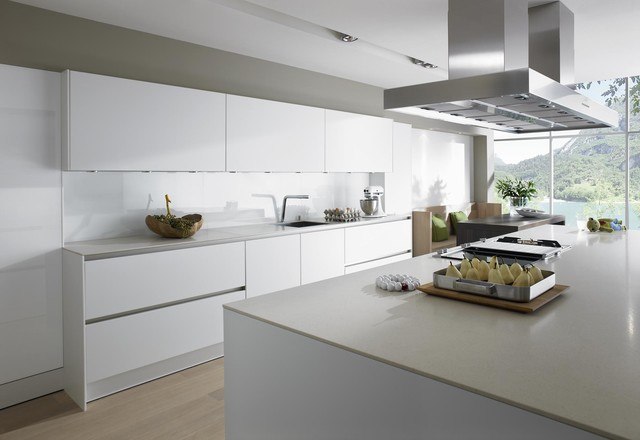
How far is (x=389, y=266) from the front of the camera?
2.71 metres

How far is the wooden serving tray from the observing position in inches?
69.1

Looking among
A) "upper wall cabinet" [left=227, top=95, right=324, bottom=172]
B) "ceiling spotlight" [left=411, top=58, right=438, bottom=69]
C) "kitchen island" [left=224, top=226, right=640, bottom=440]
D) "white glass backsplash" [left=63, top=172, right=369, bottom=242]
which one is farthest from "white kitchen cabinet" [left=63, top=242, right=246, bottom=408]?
"ceiling spotlight" [left=411, top=58, right=438, bottom=69]

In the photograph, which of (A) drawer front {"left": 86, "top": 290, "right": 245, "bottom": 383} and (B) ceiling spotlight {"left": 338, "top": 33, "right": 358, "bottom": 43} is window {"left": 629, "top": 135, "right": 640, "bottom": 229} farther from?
(A) drawer front {"left": 86, "top": 290, "right": 245, "bottom": 383}

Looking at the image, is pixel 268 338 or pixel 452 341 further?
pixel 268 338

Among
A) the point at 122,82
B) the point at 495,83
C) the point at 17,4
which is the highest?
the point at 17,4

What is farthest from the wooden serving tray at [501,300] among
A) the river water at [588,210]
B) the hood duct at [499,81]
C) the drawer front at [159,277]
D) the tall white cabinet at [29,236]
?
the river water at [588,210]

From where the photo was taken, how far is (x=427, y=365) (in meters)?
1.29

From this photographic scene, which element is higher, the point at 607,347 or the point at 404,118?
the point at 404,118

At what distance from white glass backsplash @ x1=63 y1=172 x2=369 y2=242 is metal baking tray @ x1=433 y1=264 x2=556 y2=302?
2599mm

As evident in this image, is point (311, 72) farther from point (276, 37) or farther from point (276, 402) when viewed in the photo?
point (276, 402)

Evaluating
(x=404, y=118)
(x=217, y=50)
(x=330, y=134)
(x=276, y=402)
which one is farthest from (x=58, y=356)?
(x=404, y=118)

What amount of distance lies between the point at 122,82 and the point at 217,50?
1.11 meters

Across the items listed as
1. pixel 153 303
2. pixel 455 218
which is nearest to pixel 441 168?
pixel 455 218

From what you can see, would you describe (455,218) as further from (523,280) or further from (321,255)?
(523,280)
